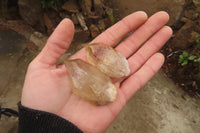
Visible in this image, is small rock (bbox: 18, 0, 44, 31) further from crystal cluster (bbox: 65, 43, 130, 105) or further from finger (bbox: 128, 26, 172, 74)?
finger (bbox: 128, 26, 172, 74)

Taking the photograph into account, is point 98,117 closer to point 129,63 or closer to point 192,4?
point 129,63

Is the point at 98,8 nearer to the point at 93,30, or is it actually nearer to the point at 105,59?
the point at 93,30

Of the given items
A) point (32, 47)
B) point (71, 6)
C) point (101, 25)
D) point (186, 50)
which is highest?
point (71, 6)

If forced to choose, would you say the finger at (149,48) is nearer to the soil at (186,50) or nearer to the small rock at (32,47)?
the soil at (186,50)

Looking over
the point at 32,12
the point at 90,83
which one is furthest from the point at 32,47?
the point at 90,83

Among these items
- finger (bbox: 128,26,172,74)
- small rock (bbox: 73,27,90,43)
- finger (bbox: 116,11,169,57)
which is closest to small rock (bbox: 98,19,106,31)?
small rock (bbox: 73,27,90,43)

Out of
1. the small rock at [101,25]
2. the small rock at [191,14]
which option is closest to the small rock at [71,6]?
the small rock at [101,25]

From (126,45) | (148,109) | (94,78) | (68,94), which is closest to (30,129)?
(68,94)
